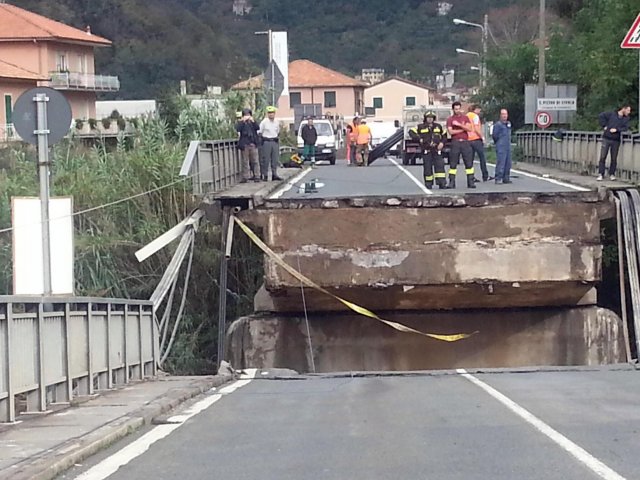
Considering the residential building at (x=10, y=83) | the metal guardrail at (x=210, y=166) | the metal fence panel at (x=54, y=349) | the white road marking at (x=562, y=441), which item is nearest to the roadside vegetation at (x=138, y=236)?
the metal guardrail at (x=210, y=166)

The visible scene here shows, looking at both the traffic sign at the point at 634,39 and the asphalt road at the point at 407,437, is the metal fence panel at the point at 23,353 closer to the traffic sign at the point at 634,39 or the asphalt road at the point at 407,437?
the asphalt road at the point at 407,437

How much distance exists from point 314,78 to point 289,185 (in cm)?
9344

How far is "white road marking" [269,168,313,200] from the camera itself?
2277cm

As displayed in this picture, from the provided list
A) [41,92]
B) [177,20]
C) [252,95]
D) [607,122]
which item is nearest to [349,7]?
[177,20]

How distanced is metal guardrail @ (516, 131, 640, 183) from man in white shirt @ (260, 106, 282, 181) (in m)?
7.52

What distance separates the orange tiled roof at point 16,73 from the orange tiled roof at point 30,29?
2376mm

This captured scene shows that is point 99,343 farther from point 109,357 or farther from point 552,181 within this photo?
point 552,181

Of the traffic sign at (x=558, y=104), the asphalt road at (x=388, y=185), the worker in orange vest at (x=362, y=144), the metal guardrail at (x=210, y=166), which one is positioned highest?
the traffic sign at (x=558, y=104)

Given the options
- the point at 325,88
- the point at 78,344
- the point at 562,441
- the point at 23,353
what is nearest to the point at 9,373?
the point at 23,353

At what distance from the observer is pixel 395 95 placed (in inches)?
5098

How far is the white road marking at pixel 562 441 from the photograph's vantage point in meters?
7.42

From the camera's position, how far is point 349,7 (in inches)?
5330

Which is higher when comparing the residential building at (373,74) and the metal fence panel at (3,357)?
the residential building at (373,74)

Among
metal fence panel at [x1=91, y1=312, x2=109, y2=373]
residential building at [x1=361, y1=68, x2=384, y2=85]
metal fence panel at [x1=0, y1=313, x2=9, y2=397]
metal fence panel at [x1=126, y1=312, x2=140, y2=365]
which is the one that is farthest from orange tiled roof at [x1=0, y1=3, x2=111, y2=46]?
metal fence panel at [x1=0, y1=313, x2=9, y2=397]
